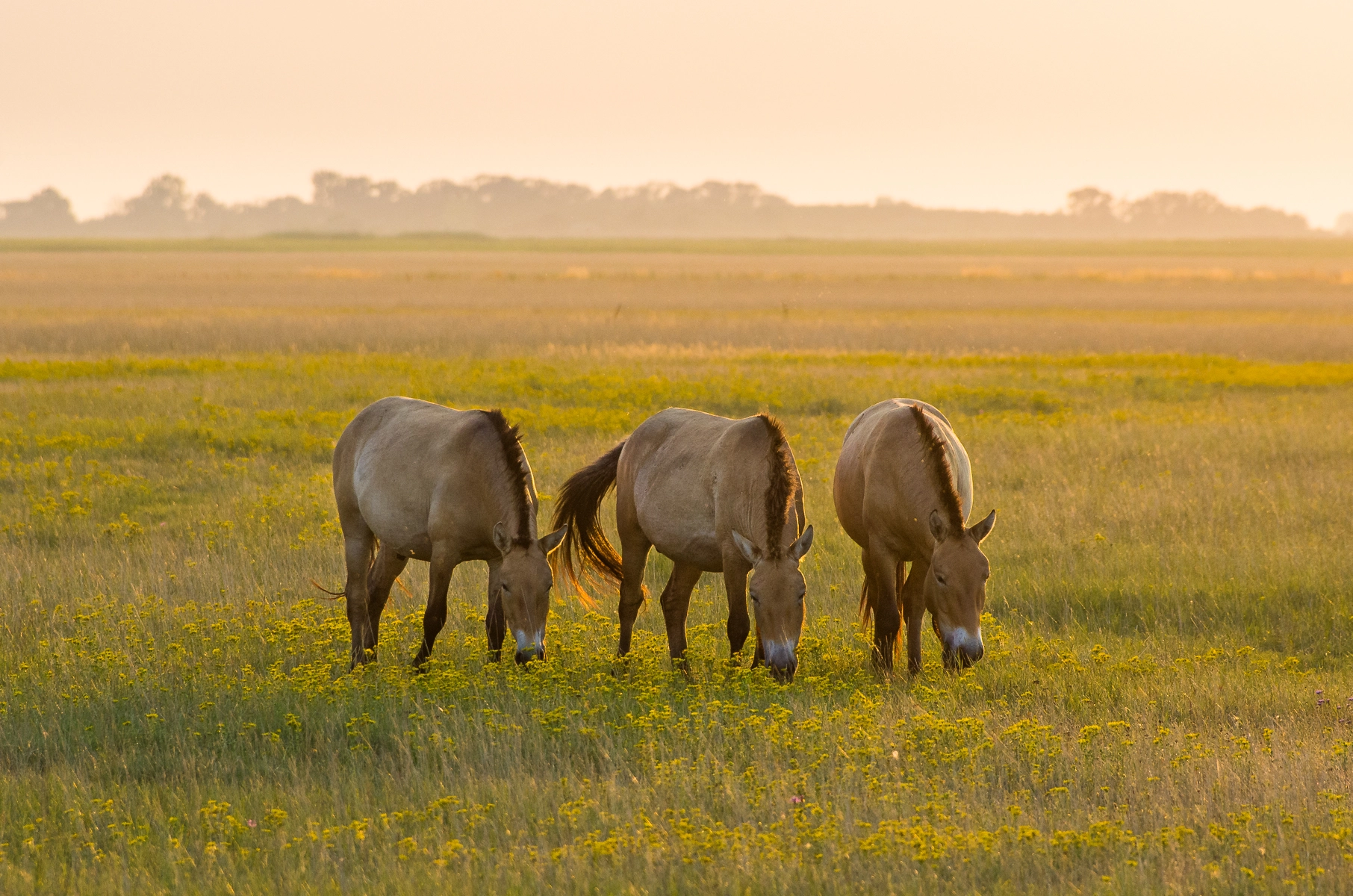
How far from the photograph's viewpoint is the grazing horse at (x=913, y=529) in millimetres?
7203

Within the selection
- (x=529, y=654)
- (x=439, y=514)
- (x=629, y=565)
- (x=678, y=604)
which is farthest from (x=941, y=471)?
(x=439, y=514)

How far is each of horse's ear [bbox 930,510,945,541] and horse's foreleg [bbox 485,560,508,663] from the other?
2.74m

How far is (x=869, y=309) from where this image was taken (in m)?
50.7

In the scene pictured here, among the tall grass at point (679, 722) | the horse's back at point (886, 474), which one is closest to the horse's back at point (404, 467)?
the tall grass at point (679, 722)

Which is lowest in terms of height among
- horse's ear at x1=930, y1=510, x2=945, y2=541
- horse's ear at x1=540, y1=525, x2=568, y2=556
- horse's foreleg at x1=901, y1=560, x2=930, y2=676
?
horse's foreleg at x1=901, y1=560, x2=930, y2=676

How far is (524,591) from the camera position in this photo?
734 cm

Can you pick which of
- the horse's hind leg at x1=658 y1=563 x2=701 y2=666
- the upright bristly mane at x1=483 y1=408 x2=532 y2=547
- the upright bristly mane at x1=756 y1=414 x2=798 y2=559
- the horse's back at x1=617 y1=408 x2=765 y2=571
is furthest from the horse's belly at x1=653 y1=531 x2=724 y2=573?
the upright bristly mane at x1=483 y1=408 x2=532 y2=547

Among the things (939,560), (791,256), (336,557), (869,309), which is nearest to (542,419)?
(336,557)

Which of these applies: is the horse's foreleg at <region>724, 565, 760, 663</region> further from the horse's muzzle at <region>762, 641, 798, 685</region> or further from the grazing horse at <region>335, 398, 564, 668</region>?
the grazing horse at <region>335, 398, 564, 668</region>

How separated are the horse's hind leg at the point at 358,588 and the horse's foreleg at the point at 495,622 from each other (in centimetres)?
103

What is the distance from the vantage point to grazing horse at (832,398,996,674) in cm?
720

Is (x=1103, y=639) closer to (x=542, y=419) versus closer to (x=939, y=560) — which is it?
(x=939, y=560)

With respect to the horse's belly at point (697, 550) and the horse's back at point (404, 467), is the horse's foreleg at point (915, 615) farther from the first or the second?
the horse's back at point (404, 467)

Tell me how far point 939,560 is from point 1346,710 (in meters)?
2.75
